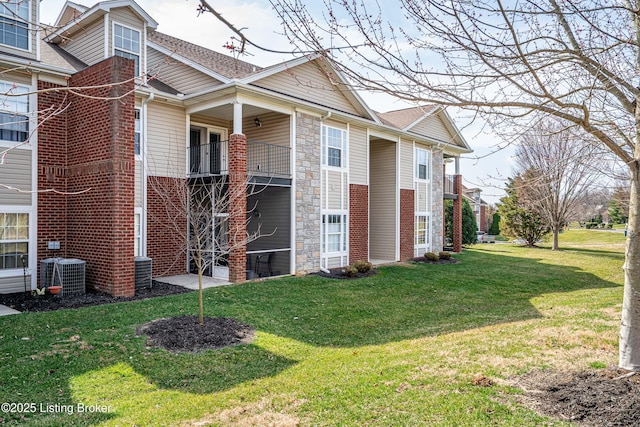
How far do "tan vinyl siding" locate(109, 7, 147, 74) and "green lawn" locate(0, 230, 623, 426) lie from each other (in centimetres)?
750

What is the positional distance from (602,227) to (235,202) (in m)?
59.4

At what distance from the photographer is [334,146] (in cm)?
1623

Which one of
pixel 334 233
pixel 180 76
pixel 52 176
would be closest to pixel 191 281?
pixel 52 176

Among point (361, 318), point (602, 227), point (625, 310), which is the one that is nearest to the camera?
point (625, 310)

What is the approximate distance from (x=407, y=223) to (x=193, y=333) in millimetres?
14287

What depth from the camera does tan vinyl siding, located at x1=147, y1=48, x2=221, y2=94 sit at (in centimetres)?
1353

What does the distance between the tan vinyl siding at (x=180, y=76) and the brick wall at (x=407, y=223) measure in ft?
33.0

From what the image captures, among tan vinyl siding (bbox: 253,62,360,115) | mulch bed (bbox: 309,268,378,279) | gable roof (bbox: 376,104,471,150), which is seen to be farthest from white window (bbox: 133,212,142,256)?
gable roof (bbox: 376,104,471,150)

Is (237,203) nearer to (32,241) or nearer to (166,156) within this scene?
(166,156)

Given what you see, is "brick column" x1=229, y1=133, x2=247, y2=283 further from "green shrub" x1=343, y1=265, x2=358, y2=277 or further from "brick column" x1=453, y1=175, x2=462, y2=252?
"brick column" x1=453, y1=175, x2=462, y2=252

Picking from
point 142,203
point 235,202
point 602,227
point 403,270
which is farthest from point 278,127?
point 602,227

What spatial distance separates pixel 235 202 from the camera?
12.4m

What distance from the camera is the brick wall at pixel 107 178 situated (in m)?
10.0

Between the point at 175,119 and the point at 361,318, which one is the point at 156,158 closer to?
the point at 175,119
